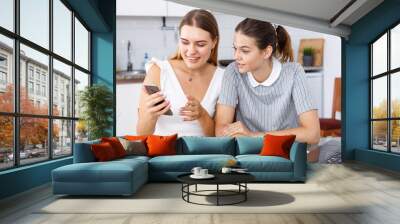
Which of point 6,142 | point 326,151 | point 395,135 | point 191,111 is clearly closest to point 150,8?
point 191,111

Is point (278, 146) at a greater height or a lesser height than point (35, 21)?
lesser

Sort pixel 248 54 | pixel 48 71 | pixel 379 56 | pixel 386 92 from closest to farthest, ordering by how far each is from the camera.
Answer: pixel 48 71 → pixel 248 54 → pixel 386 92 → pixel 379 56

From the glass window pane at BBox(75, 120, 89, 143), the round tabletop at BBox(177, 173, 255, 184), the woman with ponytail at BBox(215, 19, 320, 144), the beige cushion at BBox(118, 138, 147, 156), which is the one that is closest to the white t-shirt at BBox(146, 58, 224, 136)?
the woman with ponytail at BBox(215, 19, 320, 144)

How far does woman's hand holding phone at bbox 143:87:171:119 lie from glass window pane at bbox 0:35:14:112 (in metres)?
3.11

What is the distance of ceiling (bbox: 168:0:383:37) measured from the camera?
7.55 m

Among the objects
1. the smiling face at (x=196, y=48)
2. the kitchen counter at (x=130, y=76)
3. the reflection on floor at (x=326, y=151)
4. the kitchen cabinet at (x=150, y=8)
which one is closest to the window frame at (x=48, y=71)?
the kitchen counter at (x=130, y=76)

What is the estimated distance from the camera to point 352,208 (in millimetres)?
4375

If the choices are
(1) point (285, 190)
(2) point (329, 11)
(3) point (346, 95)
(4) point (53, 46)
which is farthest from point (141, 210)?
(3) point (346, 95)

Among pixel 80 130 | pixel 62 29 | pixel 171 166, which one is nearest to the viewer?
pixel 171 166

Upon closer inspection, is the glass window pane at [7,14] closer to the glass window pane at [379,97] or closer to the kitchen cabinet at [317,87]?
the kitchen cabinet at [317,87]

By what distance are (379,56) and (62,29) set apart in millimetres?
6527

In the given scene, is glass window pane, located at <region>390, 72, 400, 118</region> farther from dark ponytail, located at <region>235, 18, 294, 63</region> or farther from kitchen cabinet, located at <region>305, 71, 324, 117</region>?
dark ponytail, located at <region>235, 18, 294, 63</region>

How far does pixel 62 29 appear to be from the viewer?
7035 mm

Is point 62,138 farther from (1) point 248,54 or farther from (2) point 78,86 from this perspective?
(1) point 248,54
